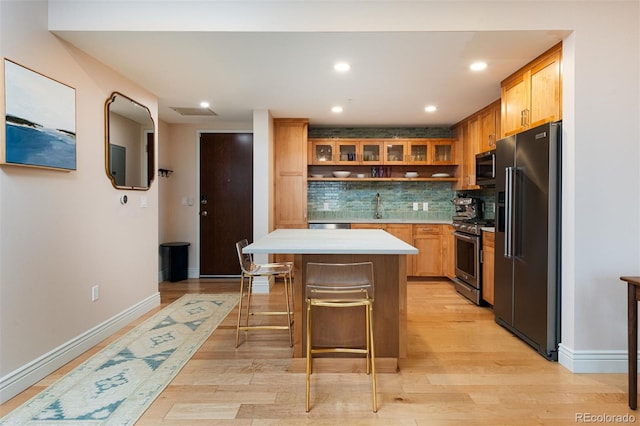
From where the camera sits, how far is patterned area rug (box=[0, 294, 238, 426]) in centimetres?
189

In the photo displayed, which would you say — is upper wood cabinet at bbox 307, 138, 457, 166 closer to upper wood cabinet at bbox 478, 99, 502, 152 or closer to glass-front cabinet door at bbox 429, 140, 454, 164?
glass-front cabinet door at bbox 429, 140, 454, 164

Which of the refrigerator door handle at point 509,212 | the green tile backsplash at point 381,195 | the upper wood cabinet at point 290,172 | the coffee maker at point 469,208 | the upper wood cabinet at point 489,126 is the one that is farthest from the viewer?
the green tile backsplash at point 381,195

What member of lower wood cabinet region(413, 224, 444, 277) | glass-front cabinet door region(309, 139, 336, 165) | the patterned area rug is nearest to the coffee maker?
lower wood cabinet region(413, 224, 444, 277)

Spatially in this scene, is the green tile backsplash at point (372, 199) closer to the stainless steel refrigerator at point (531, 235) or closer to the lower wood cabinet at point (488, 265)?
the lower wood cabinet at point (488, 265)

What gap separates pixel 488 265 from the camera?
3783mm

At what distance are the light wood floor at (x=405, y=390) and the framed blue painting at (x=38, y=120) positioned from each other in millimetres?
1436

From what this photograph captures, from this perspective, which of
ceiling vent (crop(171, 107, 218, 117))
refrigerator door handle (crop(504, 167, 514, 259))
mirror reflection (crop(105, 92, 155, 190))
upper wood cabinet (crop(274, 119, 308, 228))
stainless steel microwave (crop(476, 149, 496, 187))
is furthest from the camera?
upper wood cabinet (crop(274, 119, 308, 228))

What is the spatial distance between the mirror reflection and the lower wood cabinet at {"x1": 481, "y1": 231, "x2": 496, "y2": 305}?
12.0ft

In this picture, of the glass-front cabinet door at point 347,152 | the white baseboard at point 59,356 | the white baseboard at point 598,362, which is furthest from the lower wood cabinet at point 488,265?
the white baseboard at point 59,356

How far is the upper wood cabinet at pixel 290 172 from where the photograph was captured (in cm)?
495

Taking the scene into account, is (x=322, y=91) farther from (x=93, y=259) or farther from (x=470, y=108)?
(x=93, y=259)

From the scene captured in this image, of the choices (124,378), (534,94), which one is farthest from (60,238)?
(534,94)

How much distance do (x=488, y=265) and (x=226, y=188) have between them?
3.72 meters

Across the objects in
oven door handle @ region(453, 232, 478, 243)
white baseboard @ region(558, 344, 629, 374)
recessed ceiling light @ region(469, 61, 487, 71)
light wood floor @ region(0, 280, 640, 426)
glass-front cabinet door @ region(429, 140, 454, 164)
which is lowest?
light wood floor @ region(0, 280, 640, 426)
